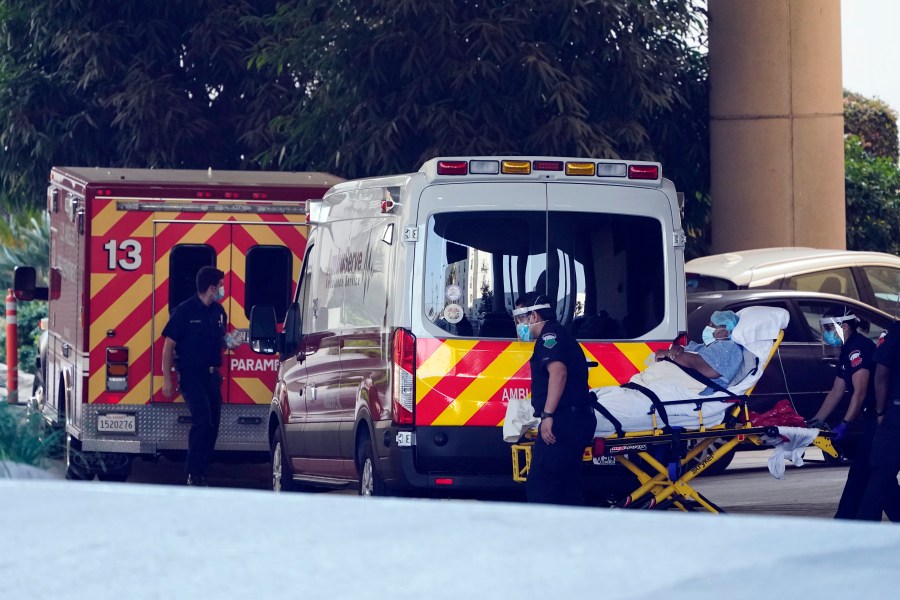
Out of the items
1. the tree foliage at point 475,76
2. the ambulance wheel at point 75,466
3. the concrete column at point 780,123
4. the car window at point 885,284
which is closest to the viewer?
the ambulance wheel at point 75,466

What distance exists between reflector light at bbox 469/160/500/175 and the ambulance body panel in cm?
358

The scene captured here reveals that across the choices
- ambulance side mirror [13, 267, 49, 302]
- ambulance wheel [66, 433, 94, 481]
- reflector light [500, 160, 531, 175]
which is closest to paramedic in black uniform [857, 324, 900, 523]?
reflector light [500, 160, 531, 175]

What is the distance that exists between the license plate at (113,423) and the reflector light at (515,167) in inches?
179

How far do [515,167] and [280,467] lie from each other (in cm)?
364

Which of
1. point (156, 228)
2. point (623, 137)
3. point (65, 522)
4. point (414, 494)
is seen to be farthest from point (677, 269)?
point (623, 137)

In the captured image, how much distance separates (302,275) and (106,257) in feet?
5.54

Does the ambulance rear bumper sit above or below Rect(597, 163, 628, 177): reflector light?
below

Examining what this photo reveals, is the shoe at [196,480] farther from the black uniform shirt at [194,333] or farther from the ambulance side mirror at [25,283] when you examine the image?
the ambulance side mirror at [25,283]

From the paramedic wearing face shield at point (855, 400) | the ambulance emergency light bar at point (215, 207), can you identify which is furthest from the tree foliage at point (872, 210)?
the paramedic wearing face shield at point (855, 400)

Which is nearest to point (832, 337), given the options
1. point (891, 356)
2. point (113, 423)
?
point (891, 356)

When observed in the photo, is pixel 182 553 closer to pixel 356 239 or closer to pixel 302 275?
pixel 356 239

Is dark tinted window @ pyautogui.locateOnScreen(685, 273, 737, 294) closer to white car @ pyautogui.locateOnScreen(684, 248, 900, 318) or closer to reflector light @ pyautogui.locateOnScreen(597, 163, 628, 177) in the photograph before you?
white car @ pyautogui.locateOnScreen(684, 248, 900, 318)

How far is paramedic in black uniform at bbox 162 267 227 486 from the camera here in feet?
40.9

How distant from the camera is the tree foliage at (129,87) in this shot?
826 inches
